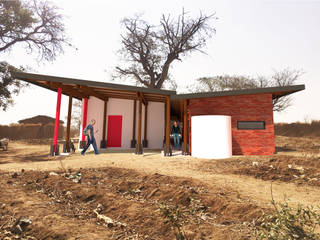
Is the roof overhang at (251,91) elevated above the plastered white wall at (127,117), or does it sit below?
above

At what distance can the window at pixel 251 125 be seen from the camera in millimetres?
8828

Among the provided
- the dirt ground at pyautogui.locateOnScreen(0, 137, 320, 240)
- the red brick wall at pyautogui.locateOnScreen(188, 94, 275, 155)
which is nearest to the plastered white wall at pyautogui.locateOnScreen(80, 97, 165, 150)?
the red brick wall at pyautogui.locateOnScreen(188, 94, 275, 155)

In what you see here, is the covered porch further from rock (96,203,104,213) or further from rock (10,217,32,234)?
rock (10,217,32,234)

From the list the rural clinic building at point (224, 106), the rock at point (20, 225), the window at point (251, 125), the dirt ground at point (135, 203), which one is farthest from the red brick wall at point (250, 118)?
A: the rock at point (20, 225)

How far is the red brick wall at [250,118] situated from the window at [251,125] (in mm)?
157

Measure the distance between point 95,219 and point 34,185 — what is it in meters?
2.19

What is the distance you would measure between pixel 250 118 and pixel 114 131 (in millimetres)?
8821

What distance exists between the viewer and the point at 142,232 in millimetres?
2172

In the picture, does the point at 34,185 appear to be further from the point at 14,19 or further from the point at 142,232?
the point at 14,19

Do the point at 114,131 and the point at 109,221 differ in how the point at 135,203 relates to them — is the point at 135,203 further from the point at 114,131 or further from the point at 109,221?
the point at 114,131

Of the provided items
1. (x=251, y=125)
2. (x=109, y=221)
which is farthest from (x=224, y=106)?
(x=109, y=221)

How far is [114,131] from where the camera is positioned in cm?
1237

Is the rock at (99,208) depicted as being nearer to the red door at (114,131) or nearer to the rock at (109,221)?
the rock at (109,221)

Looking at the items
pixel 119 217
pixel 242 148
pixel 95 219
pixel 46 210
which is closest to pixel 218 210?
pixel 119 217
